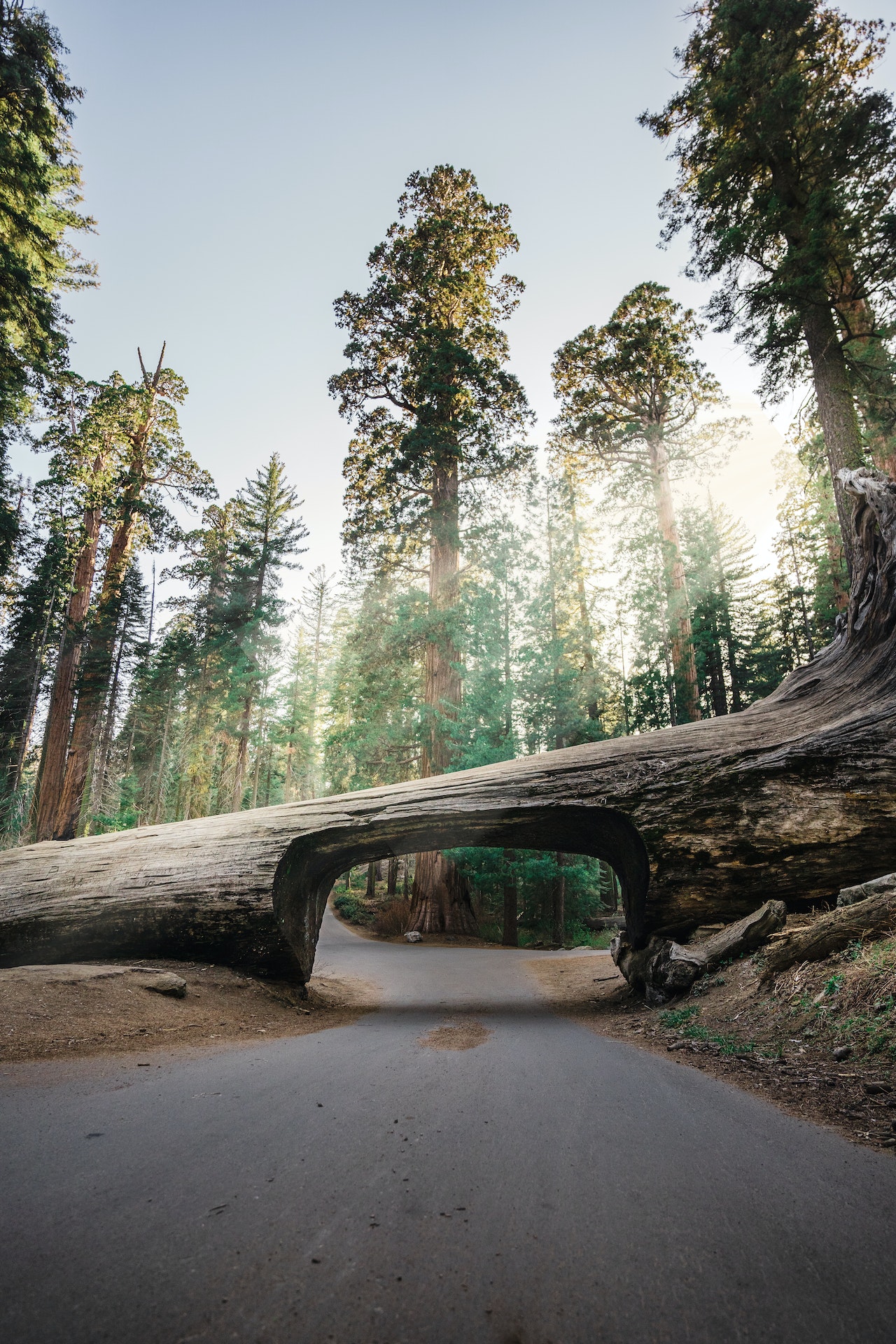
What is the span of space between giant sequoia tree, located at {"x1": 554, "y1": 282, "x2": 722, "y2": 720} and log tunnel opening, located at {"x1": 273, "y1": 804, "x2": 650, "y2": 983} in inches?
484

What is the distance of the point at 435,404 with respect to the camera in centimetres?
1725

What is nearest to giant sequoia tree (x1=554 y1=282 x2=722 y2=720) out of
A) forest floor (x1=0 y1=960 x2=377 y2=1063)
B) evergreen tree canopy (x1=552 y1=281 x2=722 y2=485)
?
evergreen tree canopy (x1=552 y1=281 x2=722 y2=485)

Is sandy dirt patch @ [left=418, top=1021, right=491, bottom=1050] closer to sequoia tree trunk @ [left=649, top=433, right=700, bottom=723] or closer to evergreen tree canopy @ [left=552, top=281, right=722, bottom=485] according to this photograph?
sequoia tree trunk @ [left=649, top=433, right=700, bottom=723]

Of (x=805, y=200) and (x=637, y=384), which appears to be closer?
(x=805, y=200)

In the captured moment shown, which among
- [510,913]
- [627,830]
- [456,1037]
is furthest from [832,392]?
[510,913]

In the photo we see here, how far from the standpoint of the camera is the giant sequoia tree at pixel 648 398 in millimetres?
19297

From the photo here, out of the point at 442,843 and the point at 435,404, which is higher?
the point at 435,404

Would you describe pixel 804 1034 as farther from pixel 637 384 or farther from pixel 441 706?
pixel 637 384

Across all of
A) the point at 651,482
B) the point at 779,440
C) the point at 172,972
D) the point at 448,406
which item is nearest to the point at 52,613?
the point at 448,406

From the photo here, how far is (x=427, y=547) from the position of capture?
1909cm

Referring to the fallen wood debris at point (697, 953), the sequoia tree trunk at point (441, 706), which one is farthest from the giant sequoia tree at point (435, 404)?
the fallen wood debris at point (697, 953)

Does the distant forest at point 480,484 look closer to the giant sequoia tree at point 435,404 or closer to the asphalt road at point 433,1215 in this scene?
the giant sequoia tree at point 435,404

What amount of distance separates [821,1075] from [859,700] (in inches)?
186

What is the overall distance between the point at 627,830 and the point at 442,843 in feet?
8.70
